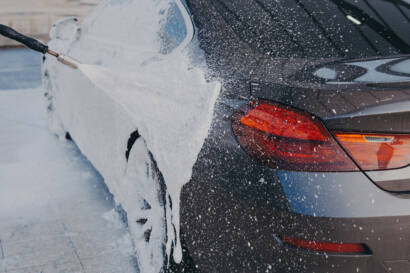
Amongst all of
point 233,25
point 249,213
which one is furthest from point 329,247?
point 233,25

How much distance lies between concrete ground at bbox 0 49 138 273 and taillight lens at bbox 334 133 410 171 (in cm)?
175

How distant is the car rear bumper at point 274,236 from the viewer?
1.89 meters

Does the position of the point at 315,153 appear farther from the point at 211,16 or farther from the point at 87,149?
the point at 87,149

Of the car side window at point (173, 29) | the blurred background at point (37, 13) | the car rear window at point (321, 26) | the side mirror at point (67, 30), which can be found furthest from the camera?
the blurred background at point (37, 13)

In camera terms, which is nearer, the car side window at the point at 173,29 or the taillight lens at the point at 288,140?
the taillight lens at the point at 288,140

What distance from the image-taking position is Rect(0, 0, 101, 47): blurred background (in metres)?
14.5

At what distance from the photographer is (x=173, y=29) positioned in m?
3.01

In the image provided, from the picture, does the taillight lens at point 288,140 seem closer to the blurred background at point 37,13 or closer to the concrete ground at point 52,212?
the concrete ground at point 52,212

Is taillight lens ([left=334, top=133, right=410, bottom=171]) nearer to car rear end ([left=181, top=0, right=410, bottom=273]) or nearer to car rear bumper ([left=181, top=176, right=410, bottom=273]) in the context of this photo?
car rear end ([left=181, top=0, right=410, bottom=273])

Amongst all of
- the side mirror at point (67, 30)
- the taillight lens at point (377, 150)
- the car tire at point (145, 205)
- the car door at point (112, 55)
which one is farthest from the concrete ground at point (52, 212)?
the taillight lens at point (377, 150)

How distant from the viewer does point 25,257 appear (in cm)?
341

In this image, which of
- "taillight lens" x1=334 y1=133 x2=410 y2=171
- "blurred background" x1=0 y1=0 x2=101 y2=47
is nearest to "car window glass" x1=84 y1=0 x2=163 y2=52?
"taillight lens" x1=334 y1=133 x2=410 y2=171

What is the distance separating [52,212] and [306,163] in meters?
2.54

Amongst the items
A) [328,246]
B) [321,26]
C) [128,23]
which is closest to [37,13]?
[128,23]
